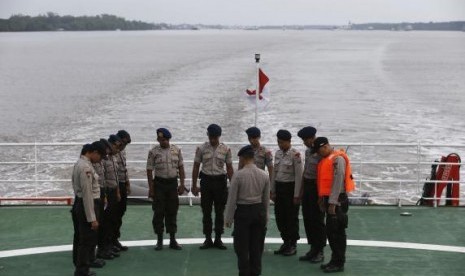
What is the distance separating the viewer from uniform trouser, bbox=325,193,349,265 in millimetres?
6680

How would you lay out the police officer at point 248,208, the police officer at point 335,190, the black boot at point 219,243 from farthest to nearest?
the black boot at point 219,243, the police officer at point 335,190, the police officer at point 248,208

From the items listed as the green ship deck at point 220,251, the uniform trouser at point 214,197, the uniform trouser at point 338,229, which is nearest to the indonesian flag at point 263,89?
the green ship deck at point 220,251

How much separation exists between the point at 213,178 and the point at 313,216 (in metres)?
1.30

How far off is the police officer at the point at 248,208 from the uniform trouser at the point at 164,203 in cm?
170

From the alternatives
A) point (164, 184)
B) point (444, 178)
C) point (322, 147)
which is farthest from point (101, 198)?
point (444, 178)

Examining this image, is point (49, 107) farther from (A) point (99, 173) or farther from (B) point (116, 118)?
(A) point (99, 173)

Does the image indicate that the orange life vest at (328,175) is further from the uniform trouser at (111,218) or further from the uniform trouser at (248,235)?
the uniform trouser at (111,218)

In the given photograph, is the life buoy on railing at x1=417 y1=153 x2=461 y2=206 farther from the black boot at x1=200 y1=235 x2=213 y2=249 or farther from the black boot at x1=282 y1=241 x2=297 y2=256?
the black boot at x1=200 y1=235 x2=213 y2=249

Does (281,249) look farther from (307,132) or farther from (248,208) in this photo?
(248,208)

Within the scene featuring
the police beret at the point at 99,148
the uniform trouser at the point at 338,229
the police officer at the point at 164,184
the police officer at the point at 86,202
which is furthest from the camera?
the police officer at the point at 164,184

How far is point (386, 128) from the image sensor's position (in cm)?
3131

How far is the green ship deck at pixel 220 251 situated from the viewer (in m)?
7.08

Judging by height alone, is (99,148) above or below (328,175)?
above

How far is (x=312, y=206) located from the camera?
724 cm
